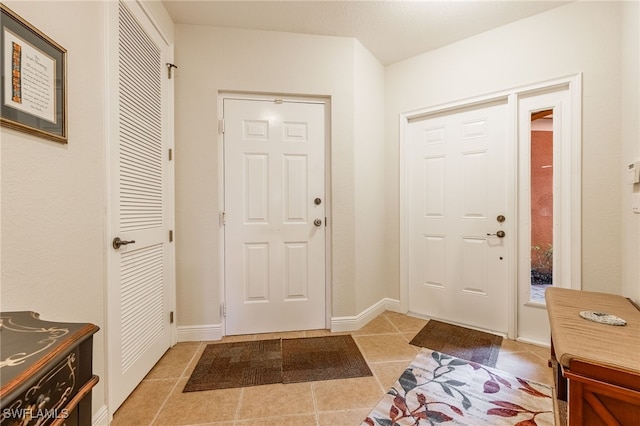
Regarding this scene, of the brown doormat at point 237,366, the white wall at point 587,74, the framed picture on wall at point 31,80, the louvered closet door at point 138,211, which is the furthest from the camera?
the white wall at point 587,74

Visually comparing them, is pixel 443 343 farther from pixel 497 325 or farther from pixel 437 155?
pixel 437 155

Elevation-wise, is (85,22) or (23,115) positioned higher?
(85,22)

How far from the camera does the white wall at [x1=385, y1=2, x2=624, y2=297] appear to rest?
1820mm

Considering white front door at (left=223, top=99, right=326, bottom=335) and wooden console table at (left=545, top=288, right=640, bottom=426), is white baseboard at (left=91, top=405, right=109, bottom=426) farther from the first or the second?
wooden console table at (left=545, top=288, right=640, bottom=426)

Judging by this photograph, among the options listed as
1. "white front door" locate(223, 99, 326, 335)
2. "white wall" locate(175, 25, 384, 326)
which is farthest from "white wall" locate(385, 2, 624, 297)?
"white front door" locate(223, 99, 326, 335)

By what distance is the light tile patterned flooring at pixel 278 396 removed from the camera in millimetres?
1400

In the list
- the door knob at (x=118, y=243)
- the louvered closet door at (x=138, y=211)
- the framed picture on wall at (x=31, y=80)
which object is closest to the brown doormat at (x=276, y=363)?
the louvered closet door at (x=138, y=211)

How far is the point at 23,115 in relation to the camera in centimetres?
94

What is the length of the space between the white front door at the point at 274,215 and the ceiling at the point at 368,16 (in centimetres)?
62

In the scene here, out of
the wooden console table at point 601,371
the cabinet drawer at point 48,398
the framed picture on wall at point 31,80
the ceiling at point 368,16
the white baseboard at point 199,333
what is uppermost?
the ceiling at point 368,16

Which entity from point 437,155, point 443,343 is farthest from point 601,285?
point 437,155

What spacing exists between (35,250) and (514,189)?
117 inches

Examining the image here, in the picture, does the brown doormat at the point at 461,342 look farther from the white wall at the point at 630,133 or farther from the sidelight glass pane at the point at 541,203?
the white wall at the point at 630,133

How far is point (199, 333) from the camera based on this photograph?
7.31 feet
